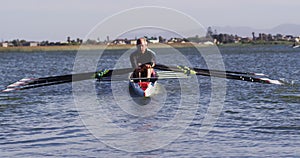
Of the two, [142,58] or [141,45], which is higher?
[141,45]

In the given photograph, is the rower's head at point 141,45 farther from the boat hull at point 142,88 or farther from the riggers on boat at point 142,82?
the boat hull at point 142,88

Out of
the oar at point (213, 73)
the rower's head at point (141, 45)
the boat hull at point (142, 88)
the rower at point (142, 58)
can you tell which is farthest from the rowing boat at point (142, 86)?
the oar at point (213, 73)

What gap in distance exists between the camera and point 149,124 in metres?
24.3

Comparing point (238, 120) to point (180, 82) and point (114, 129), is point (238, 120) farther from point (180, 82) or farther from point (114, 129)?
point (180, 82)

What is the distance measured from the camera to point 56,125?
23.9 metres

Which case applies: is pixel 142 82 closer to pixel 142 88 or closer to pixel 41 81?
pixel 142 88

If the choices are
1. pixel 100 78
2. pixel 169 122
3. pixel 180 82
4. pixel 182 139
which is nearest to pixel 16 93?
pixel 100 78

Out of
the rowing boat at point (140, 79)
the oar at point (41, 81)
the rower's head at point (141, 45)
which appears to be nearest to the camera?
the oar at point (41, 81)

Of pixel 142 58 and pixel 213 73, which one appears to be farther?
pixel 142 58

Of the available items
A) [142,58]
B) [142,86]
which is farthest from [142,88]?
[142,58]

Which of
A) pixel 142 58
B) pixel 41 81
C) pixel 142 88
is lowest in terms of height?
pixel 142 88

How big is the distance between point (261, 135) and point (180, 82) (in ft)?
74.1

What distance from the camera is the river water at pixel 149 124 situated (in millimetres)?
19234

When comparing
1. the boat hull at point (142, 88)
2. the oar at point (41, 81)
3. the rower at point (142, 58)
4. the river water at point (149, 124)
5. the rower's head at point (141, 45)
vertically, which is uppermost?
the rower's head at point (141, 45)
